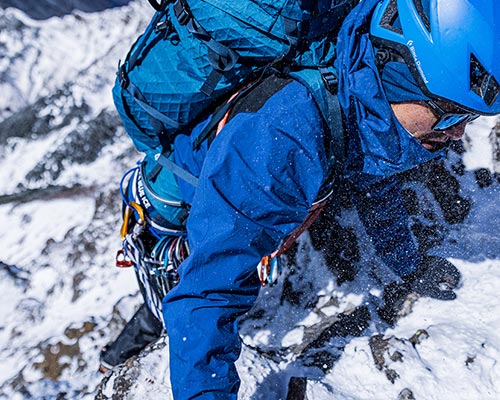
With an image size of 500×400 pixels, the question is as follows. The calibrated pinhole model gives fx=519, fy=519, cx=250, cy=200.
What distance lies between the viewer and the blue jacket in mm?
1860

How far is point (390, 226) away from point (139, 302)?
2.12m

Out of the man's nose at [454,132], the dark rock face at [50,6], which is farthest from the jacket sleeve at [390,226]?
the dark rock face at [50,6]

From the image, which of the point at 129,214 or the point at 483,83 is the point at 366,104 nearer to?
the point at 483,83

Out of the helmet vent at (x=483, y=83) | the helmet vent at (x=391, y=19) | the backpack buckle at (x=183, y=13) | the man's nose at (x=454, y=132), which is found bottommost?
the man's nose at (x=454, y=132)

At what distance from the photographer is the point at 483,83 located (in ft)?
6.24

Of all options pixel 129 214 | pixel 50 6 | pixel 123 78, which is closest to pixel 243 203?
pixel 123 78

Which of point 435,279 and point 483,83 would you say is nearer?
point 483,83

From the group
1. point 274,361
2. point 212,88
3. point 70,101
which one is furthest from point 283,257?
point 70,101

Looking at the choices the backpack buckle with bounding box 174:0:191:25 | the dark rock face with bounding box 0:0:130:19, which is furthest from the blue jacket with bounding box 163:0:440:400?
the dark rock face with bounding box 0:0:130:19

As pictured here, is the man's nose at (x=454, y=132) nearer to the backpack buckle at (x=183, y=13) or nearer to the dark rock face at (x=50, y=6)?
the backpack buckle at (x=183, y=13)

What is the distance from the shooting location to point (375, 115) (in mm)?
1994

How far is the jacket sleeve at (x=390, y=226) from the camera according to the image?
10.6 ft

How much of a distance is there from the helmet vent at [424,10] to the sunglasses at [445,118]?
0.95 ft

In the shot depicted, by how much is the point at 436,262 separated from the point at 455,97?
1564 millimetres
